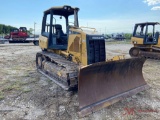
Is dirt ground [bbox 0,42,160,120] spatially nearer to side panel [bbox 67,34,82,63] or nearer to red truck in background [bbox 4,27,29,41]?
side panel [bbox 67,34,82,63]

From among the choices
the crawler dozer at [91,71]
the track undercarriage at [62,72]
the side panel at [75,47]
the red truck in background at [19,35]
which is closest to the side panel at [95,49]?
the crawler dozer at [91,71]

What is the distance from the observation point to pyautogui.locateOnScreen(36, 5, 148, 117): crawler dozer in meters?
4.05

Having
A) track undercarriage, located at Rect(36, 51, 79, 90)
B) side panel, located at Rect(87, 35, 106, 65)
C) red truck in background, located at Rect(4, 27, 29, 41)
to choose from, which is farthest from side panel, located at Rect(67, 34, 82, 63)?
red truck in background, located at Rect(4, 27, 29, 41)

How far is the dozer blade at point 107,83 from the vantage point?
397 centimetres

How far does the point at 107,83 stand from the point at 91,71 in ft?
2.21

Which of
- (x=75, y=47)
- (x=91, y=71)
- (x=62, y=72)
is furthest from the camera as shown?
(x=75, y=47)

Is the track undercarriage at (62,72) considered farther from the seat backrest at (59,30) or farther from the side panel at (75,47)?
the seat backrest at (59,30)

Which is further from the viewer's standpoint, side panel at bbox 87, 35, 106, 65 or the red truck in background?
the red truck in background

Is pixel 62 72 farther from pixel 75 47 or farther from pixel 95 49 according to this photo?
pixel 95 49

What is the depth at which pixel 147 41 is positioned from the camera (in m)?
11.5

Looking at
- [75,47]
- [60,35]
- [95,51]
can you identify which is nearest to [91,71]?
[95,51]

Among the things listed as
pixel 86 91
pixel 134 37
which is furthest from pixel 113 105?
pixel 134 37

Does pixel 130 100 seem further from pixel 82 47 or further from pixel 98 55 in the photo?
pixel 82 47

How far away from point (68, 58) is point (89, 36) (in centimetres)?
127
